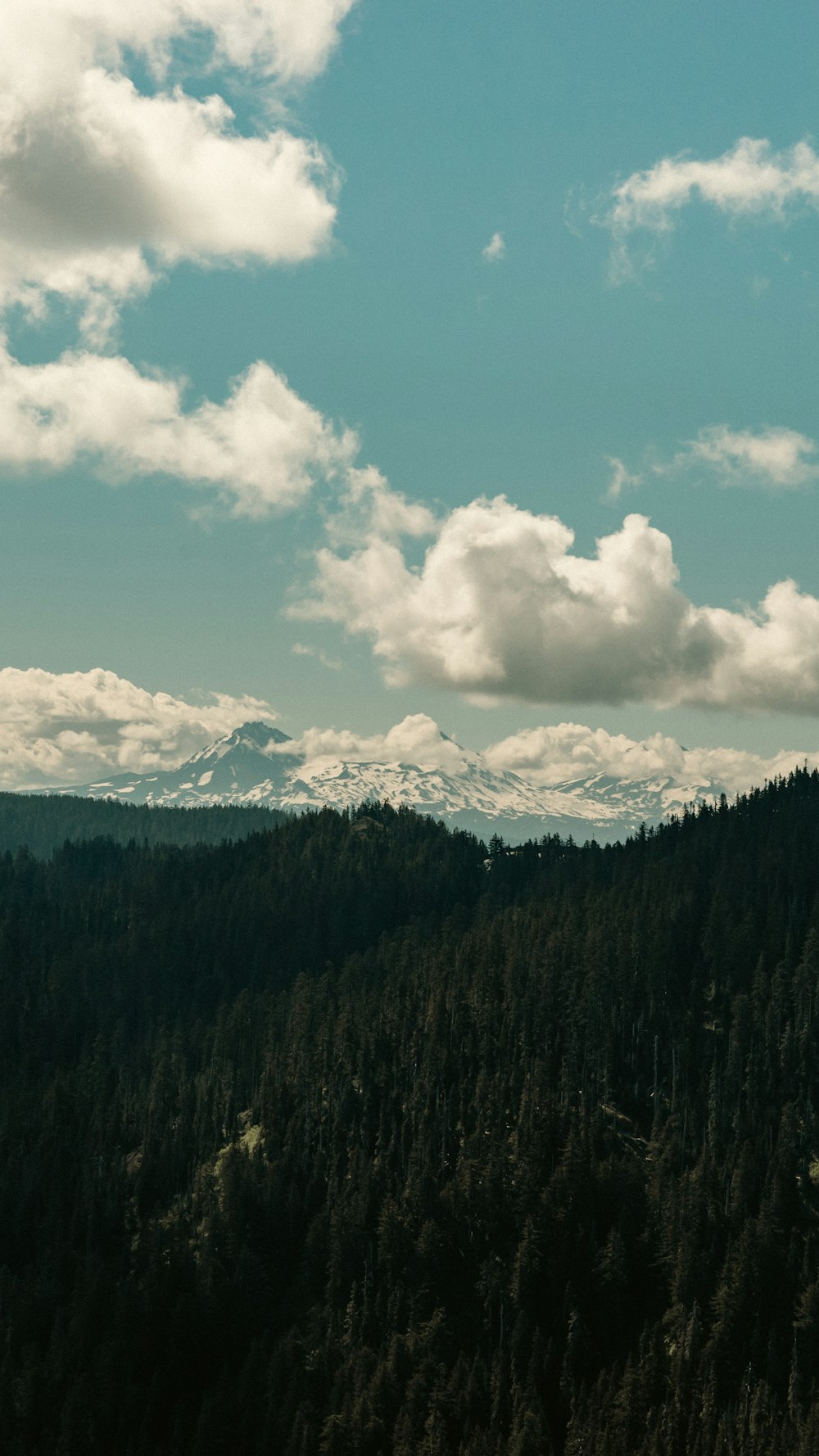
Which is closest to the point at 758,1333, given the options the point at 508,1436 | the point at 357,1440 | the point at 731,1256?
the point at 731,1256

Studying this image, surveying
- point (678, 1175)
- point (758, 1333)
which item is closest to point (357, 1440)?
point (758, 1333)

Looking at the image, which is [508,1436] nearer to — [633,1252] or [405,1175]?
[633,1252]

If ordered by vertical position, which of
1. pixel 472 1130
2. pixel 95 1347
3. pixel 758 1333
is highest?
pixel 472 1130

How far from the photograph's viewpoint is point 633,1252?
543 feet

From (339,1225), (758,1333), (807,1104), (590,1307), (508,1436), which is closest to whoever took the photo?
(508,1436)

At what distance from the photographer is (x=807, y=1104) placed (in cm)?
18738

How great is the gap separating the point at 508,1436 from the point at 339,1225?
42732 millimetres

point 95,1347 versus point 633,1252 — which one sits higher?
point 633,1252

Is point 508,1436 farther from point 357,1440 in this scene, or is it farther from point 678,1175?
point 678,1175

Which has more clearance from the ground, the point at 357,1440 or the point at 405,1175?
the point at 405,1175

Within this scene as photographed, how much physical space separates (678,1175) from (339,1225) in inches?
1906

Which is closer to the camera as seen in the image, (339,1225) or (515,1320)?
(515,1320)

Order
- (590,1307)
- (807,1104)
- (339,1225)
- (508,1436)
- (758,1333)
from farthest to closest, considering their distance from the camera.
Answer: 1. (807,1104)
2. (339,1225)
3. (590,1307)
4. (758,1333)
5. (508,1436)

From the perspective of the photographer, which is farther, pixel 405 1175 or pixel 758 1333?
pixel 405 1175
